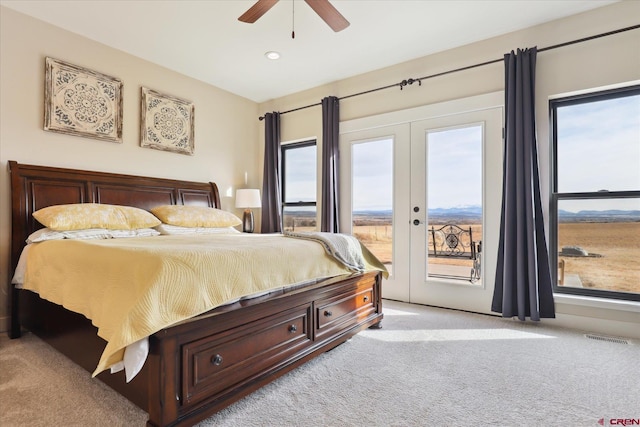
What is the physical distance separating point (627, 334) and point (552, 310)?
515 millimetres

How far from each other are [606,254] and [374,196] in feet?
7.32

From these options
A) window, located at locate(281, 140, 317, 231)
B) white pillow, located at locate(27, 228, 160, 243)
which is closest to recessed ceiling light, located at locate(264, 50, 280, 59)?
window, located at locate(281, 140, 317, 231)

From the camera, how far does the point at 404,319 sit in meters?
3.13

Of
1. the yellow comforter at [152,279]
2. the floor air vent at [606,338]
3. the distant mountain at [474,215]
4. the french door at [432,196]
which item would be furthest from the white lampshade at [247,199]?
the floor air vent at [606,338]

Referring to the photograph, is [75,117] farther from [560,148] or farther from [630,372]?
[630,372]

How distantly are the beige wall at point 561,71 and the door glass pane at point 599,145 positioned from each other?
183 millimetres

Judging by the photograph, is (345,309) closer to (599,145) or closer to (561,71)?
(599,145)

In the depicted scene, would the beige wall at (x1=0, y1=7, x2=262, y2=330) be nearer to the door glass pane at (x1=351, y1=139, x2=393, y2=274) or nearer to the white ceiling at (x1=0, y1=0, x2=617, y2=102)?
the white ceiling at (x1=0, y1=0, x2=617, y2=102)

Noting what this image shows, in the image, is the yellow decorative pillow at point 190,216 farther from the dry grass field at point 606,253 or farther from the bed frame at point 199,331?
the dry grass field at point 606,253

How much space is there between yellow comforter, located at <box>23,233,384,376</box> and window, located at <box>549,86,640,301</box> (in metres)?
2.39

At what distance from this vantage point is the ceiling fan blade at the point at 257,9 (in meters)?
2.28

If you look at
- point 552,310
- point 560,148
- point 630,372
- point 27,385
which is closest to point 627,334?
point 552,310

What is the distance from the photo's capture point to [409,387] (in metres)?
1.88

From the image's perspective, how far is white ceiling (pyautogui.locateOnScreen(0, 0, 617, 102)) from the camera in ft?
9.18
